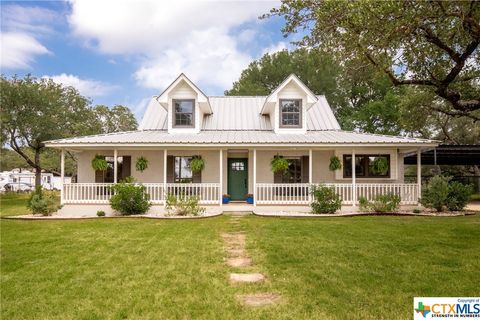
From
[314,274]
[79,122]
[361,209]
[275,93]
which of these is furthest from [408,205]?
[79,122]

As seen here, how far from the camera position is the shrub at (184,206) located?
45.8ft

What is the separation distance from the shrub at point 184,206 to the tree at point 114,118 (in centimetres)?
2447

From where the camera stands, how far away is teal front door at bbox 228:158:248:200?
58.2ft

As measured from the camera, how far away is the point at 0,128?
76.3ft

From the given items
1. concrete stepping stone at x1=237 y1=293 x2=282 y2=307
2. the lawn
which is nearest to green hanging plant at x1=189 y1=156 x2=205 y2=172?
the lawn

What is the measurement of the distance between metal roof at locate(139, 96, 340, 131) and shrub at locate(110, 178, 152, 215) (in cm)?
541

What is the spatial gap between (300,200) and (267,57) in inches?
934

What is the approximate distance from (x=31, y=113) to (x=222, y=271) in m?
23.3

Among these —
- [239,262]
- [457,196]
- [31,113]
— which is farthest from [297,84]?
[31,113]

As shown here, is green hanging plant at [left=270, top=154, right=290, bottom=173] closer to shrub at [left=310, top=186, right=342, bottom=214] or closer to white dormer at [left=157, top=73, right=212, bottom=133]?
shrub at [left=310, top=186, right=342, bottom=214]

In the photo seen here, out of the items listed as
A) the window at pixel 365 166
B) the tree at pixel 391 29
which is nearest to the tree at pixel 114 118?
the window at pixel 365 166

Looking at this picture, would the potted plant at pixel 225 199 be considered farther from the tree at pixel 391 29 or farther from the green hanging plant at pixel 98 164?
the tree at pixel 391 29

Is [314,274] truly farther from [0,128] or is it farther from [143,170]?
[0,128]

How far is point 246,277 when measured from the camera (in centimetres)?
569
